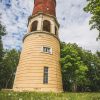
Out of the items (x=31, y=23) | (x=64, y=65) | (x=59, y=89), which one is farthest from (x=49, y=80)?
(x=31, y=23)

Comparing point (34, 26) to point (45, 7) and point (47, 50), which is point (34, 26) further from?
point (47, 50)

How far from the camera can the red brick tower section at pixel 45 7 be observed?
3495 cm

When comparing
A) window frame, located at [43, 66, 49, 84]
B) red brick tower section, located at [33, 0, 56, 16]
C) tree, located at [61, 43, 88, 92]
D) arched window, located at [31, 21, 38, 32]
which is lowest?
window frame, located at [43, 66, 49, 84]

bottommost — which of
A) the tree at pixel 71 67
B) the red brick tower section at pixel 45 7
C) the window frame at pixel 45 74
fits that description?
the window frame at pixel 45 74

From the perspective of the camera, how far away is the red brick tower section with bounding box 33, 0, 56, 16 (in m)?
35.0

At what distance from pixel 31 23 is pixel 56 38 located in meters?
5.69

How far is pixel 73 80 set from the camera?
3653cm

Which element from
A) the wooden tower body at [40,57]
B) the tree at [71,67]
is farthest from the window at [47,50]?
the tree at [71,67]

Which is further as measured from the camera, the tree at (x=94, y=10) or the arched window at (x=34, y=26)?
the arched window at (x=34, y=26)

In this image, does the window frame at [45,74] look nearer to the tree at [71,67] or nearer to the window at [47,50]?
the window at [47,50]

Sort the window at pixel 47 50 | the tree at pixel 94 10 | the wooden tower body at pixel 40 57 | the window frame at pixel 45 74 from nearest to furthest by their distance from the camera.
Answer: the tree at pixel 94 10 < the wooden tower body at pixel 40 57 < the window frame at pixel 45 74 < the window at pixel 47 50

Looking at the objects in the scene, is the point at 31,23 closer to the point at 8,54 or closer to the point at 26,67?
the point at 26,67

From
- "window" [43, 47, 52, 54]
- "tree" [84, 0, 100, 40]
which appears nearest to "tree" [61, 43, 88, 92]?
"window" [43, 47, 52, 54]

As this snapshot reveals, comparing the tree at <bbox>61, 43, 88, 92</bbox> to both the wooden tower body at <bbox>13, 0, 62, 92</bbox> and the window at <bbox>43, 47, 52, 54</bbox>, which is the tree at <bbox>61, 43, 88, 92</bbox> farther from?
the window at <bbox>43, 47, 52, 54</bbox>
